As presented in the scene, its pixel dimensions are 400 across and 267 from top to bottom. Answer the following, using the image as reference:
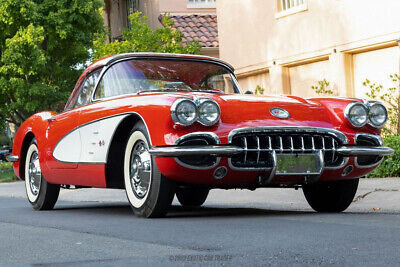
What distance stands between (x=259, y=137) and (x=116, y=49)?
13796mm

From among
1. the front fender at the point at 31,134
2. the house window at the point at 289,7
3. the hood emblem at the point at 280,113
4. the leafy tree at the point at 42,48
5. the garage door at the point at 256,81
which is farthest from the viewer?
the leafy tree at the point at 42,48

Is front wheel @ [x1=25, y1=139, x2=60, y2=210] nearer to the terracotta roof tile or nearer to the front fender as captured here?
the front fender

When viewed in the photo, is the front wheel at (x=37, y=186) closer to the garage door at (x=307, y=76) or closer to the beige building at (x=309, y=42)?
the beige building at (x=309, y=42)

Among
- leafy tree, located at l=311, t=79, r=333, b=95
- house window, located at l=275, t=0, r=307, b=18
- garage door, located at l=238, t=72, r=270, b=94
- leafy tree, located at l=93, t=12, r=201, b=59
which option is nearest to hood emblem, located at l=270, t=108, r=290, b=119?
leafy tree, located at l=311, t=79, r=333, b=95

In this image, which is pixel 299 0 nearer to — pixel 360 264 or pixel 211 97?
pixel 211 97

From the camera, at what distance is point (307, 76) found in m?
16.7

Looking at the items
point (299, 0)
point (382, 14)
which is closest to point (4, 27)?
point (299, 0)

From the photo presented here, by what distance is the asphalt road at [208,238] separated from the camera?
4629 mm

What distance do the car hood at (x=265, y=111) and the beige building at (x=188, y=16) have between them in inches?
595

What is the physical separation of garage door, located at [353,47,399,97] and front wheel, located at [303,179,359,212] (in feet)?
22.2

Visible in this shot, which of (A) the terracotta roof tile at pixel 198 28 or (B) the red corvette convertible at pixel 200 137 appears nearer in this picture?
(B) the red corvette convertible at pixel 200 137

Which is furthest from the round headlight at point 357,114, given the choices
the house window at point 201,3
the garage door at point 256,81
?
the house window at point 201,3

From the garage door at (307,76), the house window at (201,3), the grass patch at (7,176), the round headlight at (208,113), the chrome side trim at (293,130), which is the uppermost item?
the house window at (201,3)

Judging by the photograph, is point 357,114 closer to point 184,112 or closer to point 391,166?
point 184,112
